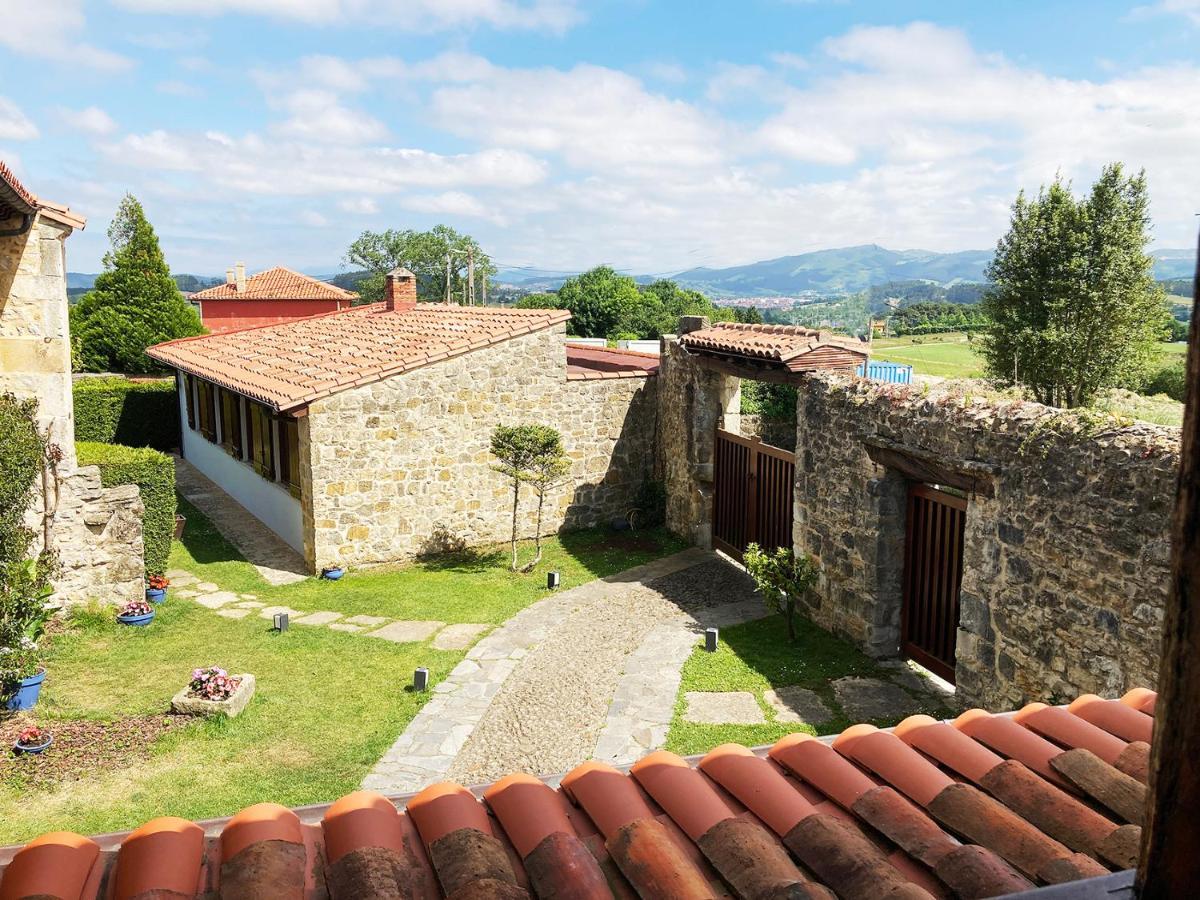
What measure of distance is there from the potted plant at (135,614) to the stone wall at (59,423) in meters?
0.34

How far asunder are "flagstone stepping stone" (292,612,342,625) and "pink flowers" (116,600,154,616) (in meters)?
1.76

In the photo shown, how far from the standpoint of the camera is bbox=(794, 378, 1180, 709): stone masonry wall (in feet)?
21.6

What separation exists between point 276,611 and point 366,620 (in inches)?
49.6

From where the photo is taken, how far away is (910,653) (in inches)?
385

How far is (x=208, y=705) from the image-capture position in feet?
28.3

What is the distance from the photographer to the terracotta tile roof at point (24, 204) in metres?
8.89

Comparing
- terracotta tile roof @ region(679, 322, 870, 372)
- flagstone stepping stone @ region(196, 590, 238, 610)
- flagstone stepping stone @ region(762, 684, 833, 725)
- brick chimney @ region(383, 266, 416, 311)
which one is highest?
brick chimney @ region(383, 266, 416, 311)

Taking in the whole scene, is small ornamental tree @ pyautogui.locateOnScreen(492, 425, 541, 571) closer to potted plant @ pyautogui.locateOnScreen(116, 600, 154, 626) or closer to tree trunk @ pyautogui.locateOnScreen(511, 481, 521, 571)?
tree trunk @ pyautogui.locateOnScreen(511, 481, 521, 571)

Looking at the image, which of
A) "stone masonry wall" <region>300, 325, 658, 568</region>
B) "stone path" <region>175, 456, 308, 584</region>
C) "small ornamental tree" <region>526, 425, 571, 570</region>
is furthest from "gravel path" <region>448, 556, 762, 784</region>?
"stone path" <region>175, 456, 308, 584</region>

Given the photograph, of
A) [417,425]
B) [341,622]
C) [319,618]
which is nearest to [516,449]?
[417,425]

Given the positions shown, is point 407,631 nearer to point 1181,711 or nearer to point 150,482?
point 150,482

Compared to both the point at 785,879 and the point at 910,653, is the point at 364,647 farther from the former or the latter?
the point at 785,879

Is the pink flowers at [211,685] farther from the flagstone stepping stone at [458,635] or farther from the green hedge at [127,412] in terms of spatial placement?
the green hedge at [127,412]

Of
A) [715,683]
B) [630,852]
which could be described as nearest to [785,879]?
[630,852]
